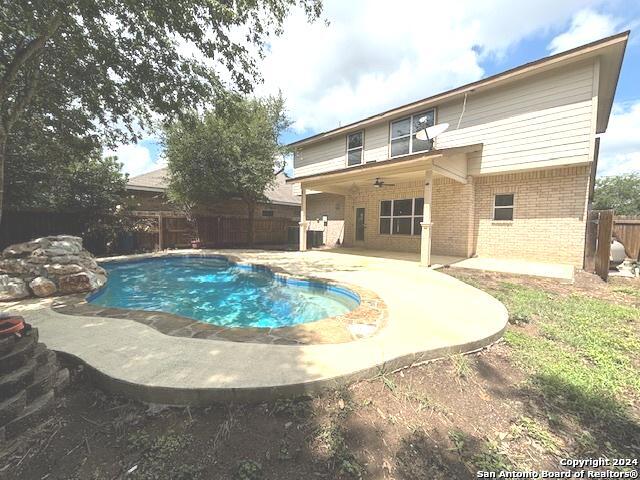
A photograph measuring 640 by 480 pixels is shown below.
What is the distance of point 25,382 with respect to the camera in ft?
6.27

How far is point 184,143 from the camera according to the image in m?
11.2

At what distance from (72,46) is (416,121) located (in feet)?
33.9

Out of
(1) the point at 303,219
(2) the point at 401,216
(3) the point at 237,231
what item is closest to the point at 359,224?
(2) the point at 401,216

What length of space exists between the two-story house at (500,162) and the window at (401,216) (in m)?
0.04

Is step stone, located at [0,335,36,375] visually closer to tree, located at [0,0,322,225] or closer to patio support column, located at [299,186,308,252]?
tree, located at [0,0,322,225]

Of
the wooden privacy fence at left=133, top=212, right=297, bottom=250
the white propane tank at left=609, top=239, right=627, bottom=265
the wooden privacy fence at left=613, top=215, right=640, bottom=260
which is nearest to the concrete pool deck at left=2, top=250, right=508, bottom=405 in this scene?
the white propane tank at left=609, top=239, right=627, bottom=265

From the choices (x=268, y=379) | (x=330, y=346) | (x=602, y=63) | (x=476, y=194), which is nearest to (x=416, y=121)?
(x=476, y=194)

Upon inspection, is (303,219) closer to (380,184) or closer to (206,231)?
(380,184)

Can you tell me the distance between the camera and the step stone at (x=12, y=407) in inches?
66.1

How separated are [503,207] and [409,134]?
4.48 metres

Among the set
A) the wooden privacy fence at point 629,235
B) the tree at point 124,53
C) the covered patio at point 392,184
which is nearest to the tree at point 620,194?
the wooden privacy fence at point 629,235

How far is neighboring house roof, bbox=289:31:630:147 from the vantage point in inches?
256

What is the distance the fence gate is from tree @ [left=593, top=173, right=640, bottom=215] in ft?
137

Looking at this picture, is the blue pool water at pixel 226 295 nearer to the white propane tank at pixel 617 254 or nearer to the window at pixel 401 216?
the window at pixel 401 216
